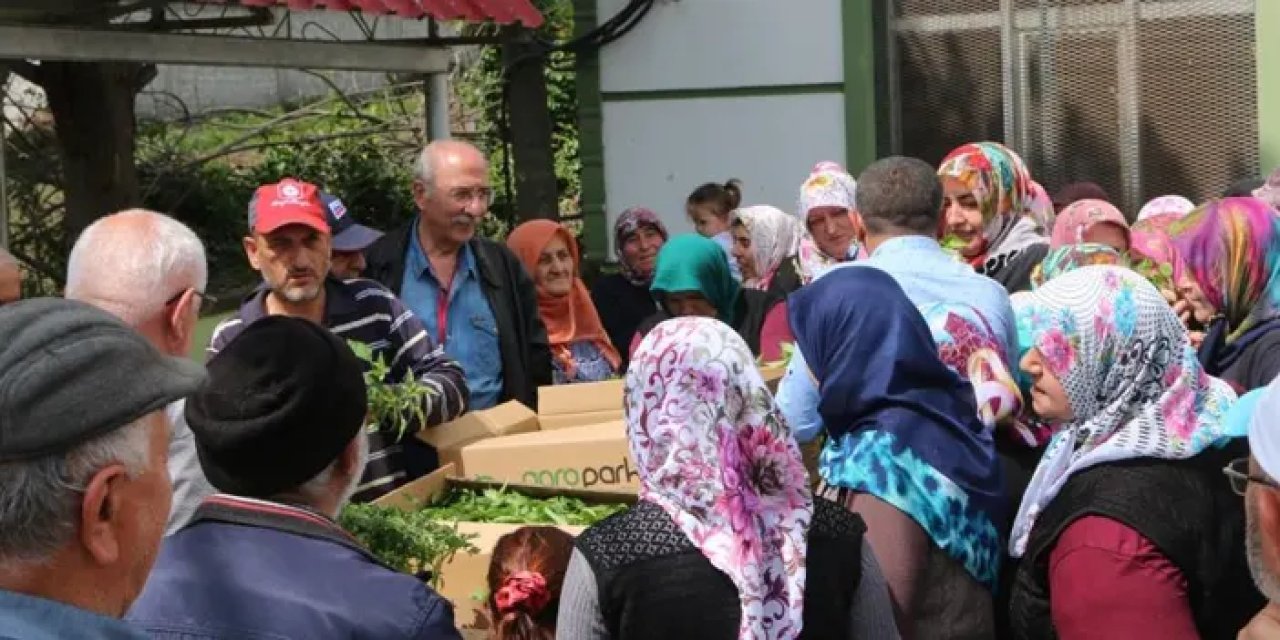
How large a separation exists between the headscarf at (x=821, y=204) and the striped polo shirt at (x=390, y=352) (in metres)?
2.35

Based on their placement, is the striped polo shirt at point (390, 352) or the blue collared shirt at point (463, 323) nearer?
the striped polo shirt at point (390, 352)

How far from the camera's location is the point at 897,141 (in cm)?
973

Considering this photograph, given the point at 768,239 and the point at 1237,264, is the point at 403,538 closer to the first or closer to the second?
the point at 1237,264

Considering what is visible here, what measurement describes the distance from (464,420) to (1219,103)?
5.59m

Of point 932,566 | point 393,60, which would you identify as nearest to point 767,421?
point 932,566

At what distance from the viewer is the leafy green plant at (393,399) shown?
429 cm

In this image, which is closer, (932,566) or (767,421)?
(767,421)

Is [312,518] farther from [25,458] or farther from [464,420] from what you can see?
[464,420]

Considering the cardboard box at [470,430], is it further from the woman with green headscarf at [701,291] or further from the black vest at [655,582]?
the woman with green headscarf at [701,291]

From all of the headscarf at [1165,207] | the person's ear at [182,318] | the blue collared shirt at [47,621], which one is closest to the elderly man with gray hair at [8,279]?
the person's ear at [182,318]

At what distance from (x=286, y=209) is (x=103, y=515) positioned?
291 centimetres

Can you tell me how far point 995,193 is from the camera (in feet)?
19.3

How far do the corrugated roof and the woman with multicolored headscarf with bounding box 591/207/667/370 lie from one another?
121 cm

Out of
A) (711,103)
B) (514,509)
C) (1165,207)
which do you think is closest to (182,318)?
(514,509)
